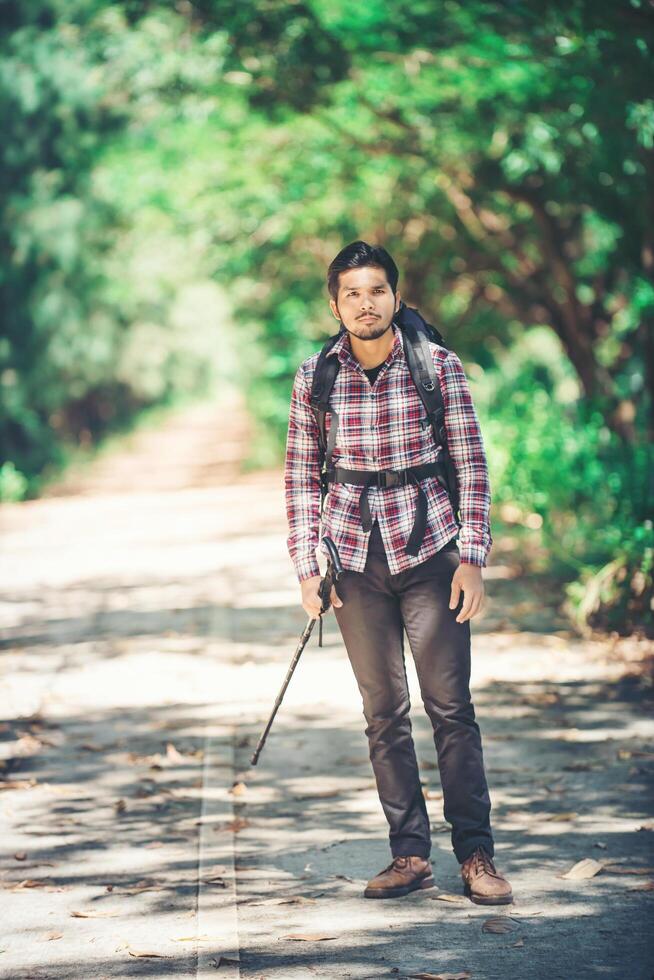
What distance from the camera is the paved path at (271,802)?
4090 millimetres

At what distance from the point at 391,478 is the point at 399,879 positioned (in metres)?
1.35

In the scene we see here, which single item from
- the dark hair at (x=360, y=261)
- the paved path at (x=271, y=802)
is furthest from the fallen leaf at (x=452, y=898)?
the dark hair at (x=360, y=261)

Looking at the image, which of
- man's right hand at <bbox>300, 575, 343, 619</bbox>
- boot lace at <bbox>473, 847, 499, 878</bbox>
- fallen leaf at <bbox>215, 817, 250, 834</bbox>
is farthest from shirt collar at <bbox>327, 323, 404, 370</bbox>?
fallen leaf at <bbox>215, 817, 250, 834</bbox>

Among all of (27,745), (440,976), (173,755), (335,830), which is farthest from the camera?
(27,745)

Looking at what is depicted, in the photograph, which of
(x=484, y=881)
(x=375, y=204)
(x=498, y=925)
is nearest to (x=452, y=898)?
(x=484, y=881)

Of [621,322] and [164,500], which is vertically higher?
[621,322]

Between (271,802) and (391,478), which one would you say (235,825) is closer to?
(271,802)

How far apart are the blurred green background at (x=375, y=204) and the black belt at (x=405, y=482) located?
398 cm

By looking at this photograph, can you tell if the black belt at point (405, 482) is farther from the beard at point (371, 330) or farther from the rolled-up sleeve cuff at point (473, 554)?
the beard at point (371, 330)

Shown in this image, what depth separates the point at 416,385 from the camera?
14.1 feet

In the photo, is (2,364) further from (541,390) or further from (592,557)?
(592,557)

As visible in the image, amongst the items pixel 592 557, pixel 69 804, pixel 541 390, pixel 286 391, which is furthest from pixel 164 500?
pixel 69 804

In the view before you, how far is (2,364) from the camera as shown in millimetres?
23438

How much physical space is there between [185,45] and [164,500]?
9365mm
